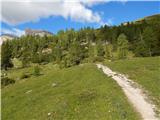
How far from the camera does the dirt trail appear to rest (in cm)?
2894

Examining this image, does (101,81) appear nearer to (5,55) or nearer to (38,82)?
(38,82)

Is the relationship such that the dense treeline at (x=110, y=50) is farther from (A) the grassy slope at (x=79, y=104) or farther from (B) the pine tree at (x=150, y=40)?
(A) the grassy slope at (x=79, y=104)

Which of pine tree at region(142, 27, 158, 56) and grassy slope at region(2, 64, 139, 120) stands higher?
pine tree at region(142, 27, 158, 56)

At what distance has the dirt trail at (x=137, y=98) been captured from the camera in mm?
28938

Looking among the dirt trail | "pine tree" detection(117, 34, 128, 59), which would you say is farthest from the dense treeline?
the dirt trail

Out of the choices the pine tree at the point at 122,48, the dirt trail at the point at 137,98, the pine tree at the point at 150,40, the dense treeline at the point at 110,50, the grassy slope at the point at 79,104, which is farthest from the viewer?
the pine tree at the point at 122,48

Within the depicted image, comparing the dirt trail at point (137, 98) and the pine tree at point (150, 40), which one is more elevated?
the pine tree at point (150, 40)

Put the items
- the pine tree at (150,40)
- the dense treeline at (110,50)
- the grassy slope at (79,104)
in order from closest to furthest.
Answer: the grassy slope at (79,104) < the pine tree at (150,40) < the dense treeline at (110,50)

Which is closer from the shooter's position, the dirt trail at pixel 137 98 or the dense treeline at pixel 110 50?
the dirt trail at pixel 137 98

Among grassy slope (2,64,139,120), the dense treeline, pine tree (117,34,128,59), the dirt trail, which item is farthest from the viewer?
pine tree (117,34,128,59)

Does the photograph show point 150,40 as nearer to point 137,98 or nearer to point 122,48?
point 122,48

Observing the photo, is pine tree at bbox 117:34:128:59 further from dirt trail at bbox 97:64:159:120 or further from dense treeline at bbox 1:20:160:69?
dirt trail at bbox 97:64:159:120

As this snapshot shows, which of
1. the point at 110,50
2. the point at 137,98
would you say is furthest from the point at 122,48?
the point at 137,98

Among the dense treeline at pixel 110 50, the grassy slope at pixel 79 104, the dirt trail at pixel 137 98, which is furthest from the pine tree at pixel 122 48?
the dirt trail at pixel 137 98
